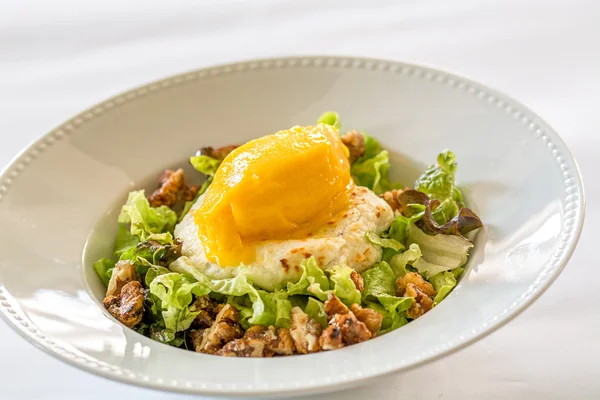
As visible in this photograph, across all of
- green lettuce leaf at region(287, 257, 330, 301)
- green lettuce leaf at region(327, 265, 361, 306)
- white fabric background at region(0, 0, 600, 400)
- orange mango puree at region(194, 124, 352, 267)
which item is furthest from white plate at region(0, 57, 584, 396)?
white fabric background at region(0, 0, 600, 400)

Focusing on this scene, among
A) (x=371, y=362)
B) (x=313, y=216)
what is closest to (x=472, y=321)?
(x=371, y=362)

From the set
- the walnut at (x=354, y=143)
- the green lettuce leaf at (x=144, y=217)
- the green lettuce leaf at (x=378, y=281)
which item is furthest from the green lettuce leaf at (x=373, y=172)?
the green lettuce leaf at (x=144, y=217)

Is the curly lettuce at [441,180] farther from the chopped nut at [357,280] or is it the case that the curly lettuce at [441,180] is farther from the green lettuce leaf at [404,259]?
the chopped nut at [357,280]

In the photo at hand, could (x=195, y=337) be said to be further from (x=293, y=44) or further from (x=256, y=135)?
(x=293, y=44)

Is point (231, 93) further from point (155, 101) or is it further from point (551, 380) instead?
point (551, 380)

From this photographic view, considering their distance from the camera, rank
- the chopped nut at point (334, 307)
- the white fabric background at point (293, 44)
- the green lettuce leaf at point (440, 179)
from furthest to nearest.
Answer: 1. the white fabric background at point (293, 44)
2. the green lettuce leaf at point (440, 179)
3. the chopped nut at point (334, 307)

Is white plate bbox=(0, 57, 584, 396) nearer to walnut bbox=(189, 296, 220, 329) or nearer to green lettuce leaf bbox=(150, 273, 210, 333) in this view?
green lettuce leaf bbox=(150, 273, 210, 333)
